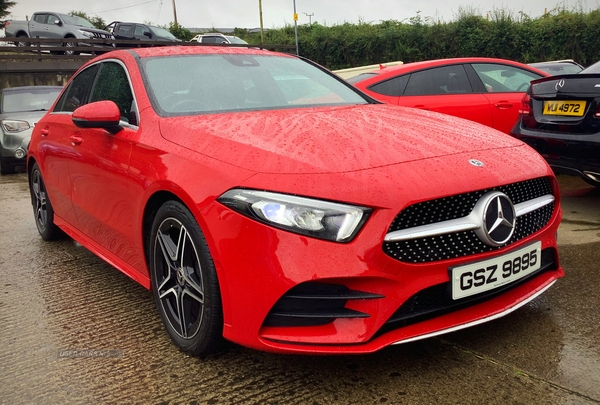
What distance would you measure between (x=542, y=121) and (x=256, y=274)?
3.51 m

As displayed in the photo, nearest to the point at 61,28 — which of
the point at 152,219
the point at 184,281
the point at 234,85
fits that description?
the point at 234,85

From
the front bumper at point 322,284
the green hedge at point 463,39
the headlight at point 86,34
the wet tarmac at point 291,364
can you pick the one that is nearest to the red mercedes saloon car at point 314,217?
the front bumper at point 322,284

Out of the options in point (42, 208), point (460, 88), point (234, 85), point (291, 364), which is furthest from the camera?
point (460, 88)

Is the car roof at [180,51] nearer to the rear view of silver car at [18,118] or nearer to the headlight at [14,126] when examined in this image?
the rear view of silver car at [18,118]

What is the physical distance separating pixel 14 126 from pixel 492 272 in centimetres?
930

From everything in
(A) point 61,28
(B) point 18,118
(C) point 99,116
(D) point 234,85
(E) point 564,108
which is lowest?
(B) point 18,118

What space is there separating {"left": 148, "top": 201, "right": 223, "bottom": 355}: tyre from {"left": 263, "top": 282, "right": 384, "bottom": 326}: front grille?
296 mm

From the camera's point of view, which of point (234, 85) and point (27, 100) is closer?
point (234, 85)

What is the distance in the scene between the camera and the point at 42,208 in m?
4.91

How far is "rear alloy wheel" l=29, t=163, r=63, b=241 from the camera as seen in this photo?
4.73 m

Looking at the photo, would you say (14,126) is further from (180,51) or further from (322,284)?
(322,284)

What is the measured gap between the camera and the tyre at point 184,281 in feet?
7.75

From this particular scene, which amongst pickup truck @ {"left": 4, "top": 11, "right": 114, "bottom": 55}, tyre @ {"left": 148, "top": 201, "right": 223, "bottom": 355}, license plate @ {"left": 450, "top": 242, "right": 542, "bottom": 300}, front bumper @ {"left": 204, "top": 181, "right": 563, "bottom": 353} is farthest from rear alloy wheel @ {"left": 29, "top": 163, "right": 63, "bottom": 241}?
pickup truck @ {"left": 4, "top": 11, "right": 114, "bottom": 55}

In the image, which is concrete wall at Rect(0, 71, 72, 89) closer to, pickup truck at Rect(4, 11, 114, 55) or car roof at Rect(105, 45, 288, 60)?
pickup truck at Rect(4, 11, 114, 55)
